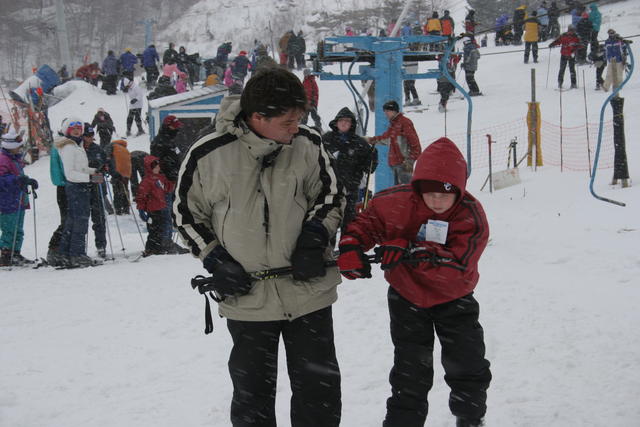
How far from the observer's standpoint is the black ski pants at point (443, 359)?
A: 274 cm

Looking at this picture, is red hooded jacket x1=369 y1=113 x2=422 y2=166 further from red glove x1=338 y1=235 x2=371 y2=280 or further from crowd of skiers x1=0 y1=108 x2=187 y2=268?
red glove x1=338 y1=235 x2=371 y2=280

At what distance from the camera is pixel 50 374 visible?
4.23m

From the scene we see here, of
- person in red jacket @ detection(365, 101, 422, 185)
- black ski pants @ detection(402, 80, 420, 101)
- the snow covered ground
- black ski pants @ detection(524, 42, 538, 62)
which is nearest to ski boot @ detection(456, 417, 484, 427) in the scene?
the snow covered ground

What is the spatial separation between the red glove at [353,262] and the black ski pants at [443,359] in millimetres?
382

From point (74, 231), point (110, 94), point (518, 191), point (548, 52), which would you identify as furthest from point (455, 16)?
Answer: point (74, 231)

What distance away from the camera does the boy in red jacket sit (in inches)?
314

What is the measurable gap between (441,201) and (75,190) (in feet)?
19.6

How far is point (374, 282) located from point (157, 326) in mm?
2121

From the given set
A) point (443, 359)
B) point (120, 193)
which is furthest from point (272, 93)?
point (120, 193)

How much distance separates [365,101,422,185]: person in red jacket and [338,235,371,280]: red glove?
5.02 metres

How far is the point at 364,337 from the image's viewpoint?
4.53 metres

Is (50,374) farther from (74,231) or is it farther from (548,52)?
(548,52)

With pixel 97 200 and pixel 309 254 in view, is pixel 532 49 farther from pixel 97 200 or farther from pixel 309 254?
pixel 309 254

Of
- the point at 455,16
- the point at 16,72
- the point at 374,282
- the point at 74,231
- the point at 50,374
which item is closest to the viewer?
the point at 50,374
